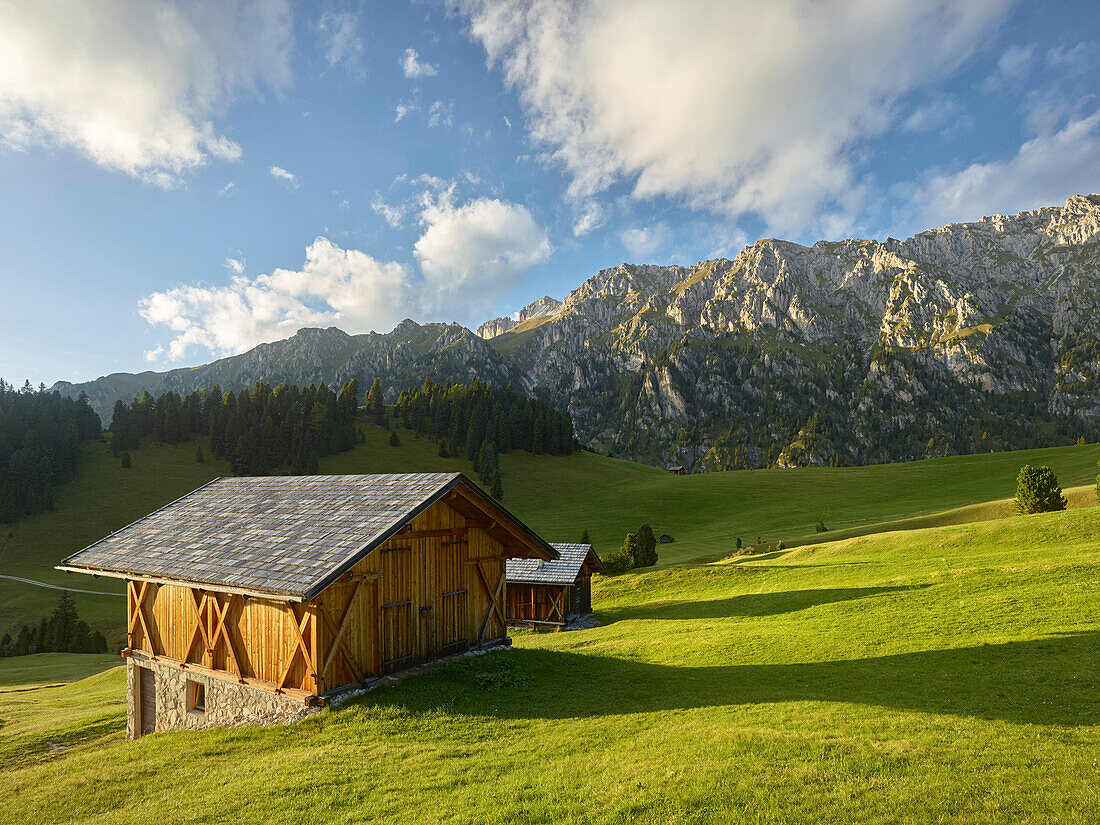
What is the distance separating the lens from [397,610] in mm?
17906

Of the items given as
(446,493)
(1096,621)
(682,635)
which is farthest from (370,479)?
(1096,621)

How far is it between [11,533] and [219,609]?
10130 cm

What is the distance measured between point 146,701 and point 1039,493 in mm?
57956

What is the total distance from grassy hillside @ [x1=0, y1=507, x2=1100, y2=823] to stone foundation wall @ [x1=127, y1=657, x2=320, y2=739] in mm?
1133

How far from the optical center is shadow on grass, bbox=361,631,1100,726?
12891 millimetres

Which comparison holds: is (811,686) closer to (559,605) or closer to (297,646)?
(297,646)

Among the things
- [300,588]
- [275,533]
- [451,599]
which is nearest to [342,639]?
[300,588]

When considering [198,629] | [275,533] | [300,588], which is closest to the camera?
[300,588]

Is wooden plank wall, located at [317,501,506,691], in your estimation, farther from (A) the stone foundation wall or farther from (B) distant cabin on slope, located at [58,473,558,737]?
(A) the stone foundation wall

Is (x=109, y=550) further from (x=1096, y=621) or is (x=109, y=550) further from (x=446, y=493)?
(x=1096, y=621)

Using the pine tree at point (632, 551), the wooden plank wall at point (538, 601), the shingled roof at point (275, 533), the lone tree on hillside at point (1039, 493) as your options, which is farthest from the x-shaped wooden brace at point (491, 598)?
the lone tree on hillside at point (1039, 493)

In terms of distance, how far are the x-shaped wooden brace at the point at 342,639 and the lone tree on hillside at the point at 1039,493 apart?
49096mm

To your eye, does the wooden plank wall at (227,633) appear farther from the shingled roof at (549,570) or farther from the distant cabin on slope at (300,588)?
the shingled roof at (549,570)

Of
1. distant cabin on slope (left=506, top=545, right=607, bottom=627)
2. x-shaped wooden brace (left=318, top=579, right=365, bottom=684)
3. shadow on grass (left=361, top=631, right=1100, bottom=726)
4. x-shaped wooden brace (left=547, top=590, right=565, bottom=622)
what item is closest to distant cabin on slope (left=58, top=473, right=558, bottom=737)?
x-shaped wooden brace (left=318, top=579, right=365, bottom=684)
